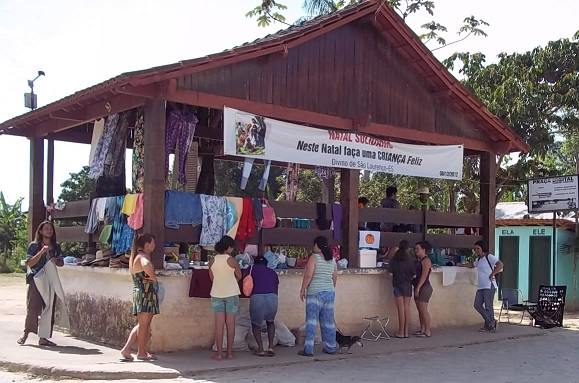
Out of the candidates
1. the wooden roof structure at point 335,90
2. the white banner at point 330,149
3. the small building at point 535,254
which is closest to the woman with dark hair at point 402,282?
the white banner at point 330,149

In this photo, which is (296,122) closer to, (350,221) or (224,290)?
(350,221)

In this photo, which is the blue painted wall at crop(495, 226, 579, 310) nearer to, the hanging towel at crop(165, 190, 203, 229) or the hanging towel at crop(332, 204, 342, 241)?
the hanging towel at crop(332, 204, 342, 241)

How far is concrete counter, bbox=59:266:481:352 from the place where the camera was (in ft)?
32.4

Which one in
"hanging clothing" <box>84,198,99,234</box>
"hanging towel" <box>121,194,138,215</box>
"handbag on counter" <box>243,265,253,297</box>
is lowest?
"handbag on counter" <box>243,265,253,297</box>

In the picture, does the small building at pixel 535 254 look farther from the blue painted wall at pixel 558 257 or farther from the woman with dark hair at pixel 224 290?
the woman with dark hair at pixel 224 290

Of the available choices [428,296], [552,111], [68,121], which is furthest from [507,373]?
[552,111]

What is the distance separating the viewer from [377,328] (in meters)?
12.5

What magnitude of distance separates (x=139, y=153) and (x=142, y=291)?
8.60ft

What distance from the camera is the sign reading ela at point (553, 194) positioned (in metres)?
16.3

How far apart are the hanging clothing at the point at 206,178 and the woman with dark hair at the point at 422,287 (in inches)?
176

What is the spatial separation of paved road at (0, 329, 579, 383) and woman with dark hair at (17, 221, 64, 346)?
1.77 m

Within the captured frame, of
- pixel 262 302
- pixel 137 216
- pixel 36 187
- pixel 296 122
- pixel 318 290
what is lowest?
pixel 262 302

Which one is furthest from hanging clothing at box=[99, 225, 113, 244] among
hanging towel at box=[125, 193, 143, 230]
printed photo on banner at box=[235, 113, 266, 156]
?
printed photo on banner at box=[235, 113, 266, 156]

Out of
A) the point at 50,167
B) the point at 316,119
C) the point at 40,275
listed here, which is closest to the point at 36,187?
the point at 50,167
